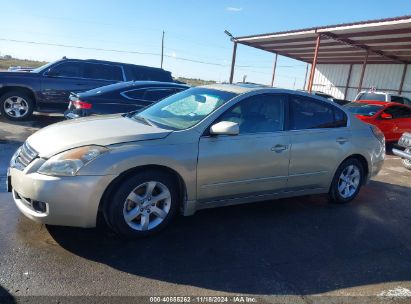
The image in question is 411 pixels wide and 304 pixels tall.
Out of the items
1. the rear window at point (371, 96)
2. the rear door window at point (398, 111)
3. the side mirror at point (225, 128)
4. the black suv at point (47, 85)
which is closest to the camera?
the side mirror at point (225, 128)

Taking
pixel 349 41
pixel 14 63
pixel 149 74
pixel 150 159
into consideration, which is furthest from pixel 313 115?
pixel 14 63

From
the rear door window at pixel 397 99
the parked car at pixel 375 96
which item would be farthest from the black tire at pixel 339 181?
the rear door window at pixel 397 99

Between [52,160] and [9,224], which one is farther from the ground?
[52,160]

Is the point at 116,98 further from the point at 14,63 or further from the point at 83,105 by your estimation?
the point at 14,63

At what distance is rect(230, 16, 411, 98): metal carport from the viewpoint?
15.4 metres

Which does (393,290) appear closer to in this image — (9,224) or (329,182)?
(329,182)

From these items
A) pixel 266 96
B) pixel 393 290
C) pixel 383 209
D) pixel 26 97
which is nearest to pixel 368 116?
pixel 383 209

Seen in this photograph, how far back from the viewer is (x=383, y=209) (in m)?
5.51

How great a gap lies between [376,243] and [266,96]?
2.07 metres

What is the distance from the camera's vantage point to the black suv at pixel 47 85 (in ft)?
32.5

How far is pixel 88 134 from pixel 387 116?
31.4 ft

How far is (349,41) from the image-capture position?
19.0 m

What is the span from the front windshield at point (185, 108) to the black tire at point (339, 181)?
6.46 feet

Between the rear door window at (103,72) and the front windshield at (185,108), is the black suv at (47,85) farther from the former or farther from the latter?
the front windshield at (185,108)
